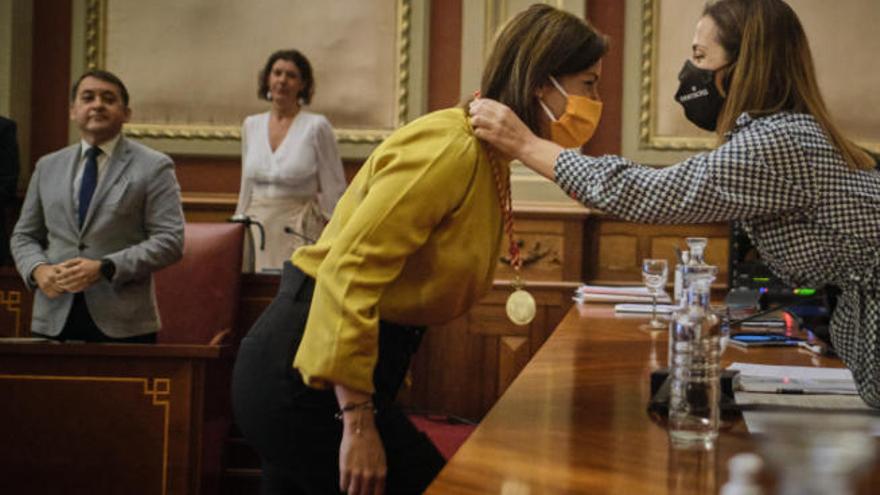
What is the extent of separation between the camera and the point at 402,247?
1639 millimetres

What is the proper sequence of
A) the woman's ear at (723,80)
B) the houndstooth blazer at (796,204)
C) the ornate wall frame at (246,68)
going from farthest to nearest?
the ornate wall frame at (246,68) < the woman's ear at (723,80) < the houndstooth blazer at (796,204)

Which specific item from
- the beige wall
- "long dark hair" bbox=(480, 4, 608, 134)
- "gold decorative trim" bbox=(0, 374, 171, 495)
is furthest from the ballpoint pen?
the beige wall

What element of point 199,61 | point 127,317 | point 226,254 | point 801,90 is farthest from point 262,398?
point 199,61

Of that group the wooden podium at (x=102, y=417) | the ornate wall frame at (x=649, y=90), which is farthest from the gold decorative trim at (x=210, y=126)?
the wooden podium at (x=102, y=417)

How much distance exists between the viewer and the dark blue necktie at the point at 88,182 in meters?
3.79

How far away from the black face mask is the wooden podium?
5.55 ft

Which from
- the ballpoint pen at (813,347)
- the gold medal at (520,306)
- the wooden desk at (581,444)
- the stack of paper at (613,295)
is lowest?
the wooden desk at (581,444)

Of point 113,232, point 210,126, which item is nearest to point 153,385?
point 113,232

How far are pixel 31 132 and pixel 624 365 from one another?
4.82 m

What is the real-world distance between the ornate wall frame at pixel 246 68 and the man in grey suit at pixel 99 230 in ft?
7.33

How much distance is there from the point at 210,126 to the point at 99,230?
8.35 ft

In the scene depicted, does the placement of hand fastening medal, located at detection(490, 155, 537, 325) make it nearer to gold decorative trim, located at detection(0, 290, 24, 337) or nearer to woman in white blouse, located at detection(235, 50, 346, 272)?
gold decorative trim, located at detection(0, 290, 24, 337)

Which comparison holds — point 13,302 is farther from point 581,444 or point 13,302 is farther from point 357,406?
point 581,444

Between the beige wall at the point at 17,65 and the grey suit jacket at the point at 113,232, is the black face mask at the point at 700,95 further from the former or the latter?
the beige wall at the point at 17,65
